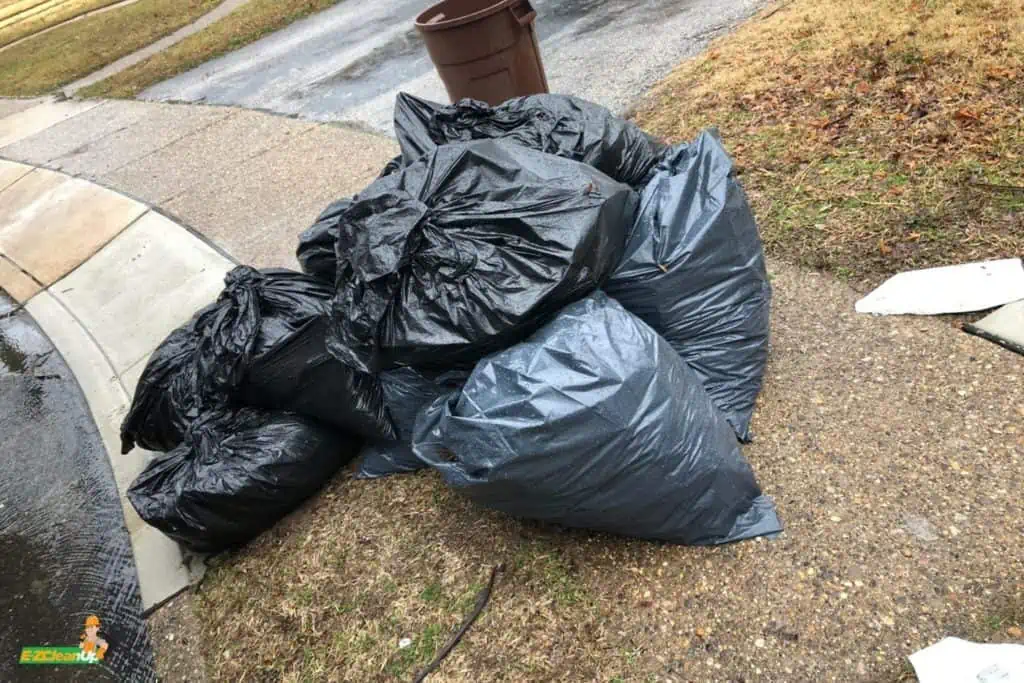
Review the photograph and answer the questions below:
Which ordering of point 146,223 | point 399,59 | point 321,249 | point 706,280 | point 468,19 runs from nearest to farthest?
1. point 706,280
2. point 321,249
3. point 468,19
4. point 146,223
5. point 399,59

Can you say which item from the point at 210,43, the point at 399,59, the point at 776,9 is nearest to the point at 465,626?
the point at 776,9

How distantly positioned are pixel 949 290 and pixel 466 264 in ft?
Result: 5.65

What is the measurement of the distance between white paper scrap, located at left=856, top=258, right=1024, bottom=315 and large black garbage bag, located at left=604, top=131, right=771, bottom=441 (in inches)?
20.2

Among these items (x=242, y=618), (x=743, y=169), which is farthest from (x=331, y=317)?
(x=743, y=169)

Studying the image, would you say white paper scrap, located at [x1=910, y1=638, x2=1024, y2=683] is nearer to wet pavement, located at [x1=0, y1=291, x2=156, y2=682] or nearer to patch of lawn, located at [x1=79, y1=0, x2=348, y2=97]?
wet pavement, located at [x1=0, y1=291, x2=156, y2=682]

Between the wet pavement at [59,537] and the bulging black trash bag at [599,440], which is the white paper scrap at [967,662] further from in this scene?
the wet pavement at [59,537]

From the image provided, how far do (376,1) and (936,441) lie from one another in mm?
9280

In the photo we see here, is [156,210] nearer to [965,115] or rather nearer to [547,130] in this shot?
[547,130]

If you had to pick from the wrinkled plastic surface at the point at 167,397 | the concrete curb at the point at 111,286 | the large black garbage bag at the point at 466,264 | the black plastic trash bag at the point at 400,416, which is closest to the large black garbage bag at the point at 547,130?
the large black garbage bag at the point at 466,264

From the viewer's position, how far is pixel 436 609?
2088 mm

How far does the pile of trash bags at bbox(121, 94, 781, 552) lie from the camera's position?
71.7 inches

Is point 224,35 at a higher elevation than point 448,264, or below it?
higher

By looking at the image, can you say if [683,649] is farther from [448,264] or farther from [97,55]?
[97,55]

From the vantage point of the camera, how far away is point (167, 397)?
2.66 m
